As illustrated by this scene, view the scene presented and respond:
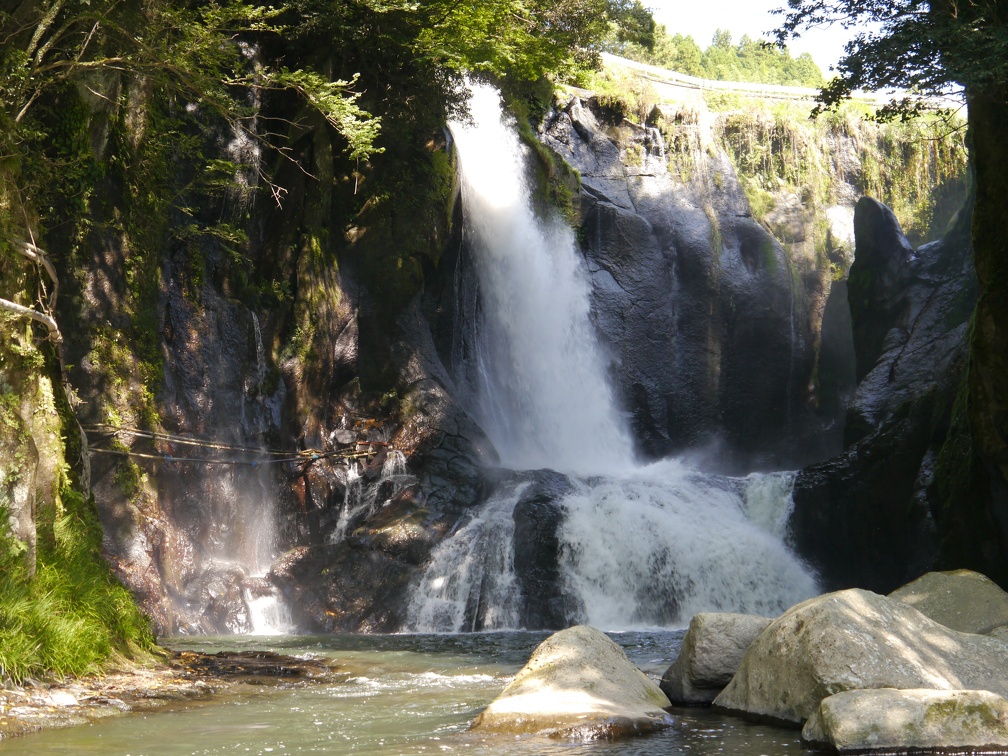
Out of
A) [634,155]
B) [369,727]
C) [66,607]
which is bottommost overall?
[369,727]

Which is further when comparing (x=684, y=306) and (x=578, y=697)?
(x=684, y=306)

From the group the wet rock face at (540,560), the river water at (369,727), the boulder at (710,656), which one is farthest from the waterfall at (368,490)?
the boulder at (710,656)

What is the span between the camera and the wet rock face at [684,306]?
25141mm

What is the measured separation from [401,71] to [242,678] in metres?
11.4

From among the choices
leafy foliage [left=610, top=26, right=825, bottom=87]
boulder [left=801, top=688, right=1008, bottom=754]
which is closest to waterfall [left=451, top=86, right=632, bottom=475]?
boulder [left=801, top=688, right=1008, bottom=754]

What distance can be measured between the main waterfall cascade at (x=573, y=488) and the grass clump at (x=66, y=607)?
6.58 m

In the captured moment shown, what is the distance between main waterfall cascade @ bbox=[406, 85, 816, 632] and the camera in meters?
15.4

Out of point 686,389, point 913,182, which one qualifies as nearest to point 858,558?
point 686,389

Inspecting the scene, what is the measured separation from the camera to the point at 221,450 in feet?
50.7

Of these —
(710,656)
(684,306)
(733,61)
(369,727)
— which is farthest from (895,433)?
(733,61)

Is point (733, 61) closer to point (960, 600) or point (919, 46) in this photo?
point (919, 46)

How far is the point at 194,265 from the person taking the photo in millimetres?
15719

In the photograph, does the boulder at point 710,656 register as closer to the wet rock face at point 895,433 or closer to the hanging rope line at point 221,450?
the wet rock face at point 895,433

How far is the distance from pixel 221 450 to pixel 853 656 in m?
11.6
